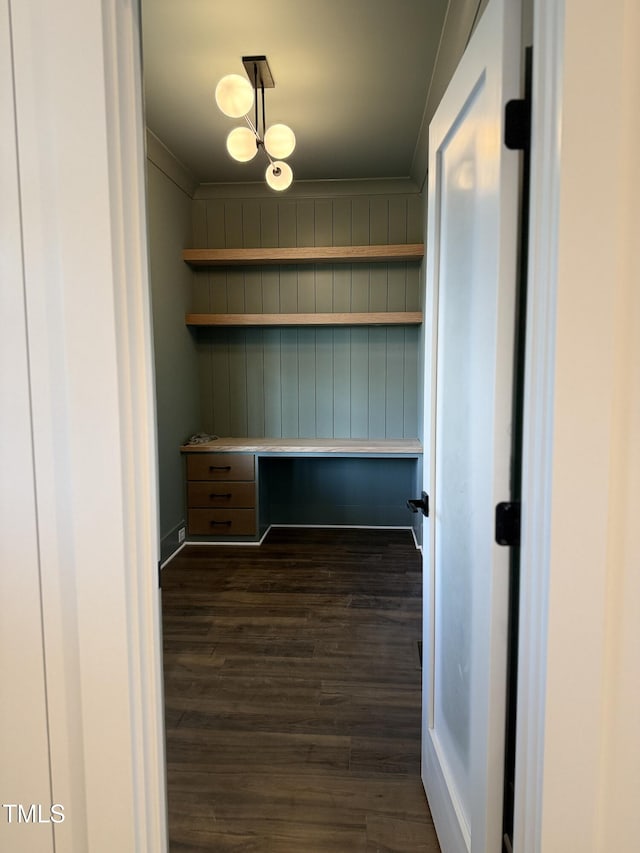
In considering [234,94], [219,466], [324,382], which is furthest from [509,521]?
[324,382]

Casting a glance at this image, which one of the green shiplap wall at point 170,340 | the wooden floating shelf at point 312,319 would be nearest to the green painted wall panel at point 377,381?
the wooden floating shelf at point 312,319

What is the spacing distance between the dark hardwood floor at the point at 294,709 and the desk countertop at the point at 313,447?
2.77ft

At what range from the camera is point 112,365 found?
89cm

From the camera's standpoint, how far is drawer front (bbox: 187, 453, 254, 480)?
3920 millimetres

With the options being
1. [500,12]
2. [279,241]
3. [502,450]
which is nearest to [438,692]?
[502,450]

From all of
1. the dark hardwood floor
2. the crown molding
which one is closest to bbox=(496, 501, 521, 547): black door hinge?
the dark hardwood floor

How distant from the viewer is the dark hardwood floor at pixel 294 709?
148 centimetres

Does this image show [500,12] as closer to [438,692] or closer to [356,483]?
[438,692]

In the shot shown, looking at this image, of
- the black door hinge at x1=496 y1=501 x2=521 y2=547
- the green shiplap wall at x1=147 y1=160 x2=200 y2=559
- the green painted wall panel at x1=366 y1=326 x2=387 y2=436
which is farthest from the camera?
the green painted wall panel at x1=366 y1=326 x2=387 y2=436

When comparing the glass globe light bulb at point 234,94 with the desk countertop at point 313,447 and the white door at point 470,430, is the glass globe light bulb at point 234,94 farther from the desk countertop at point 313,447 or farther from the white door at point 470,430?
the desk countertop at point 313,447

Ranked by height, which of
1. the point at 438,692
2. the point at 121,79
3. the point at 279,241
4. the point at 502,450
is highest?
the point at 279,241

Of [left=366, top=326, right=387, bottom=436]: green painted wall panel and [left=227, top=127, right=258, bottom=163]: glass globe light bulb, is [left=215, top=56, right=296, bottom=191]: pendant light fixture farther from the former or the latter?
[left=366, top=326, right=387, bottom=436]: green painted wall panel

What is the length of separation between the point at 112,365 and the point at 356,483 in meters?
3.57

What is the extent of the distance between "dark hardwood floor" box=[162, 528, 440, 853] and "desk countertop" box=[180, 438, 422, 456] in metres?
0.84
